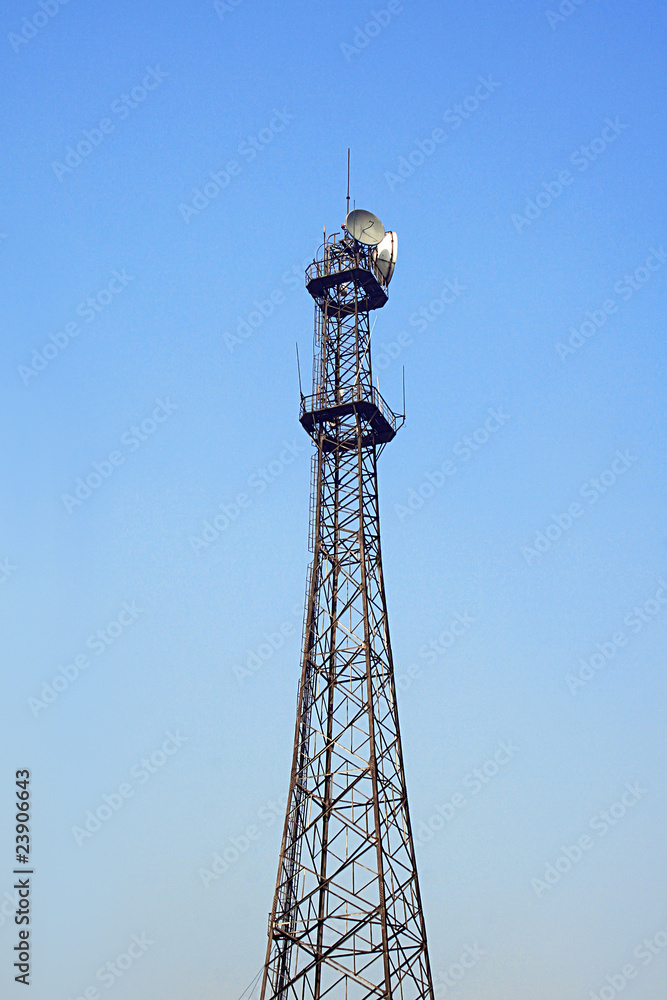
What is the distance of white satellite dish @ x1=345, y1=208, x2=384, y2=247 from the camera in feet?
142

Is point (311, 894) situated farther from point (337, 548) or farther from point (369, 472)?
point (369, 472)

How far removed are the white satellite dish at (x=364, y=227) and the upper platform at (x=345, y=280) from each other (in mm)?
401

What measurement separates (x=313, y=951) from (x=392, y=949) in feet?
8.68

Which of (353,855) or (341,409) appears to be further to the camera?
(341,409)

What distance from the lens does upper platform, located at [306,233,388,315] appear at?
4297 cm

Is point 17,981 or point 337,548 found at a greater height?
point 337,548

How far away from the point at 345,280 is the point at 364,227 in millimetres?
2375

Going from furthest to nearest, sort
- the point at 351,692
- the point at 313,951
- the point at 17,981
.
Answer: the point at 351,692 → the point at 313,951 → the point at 17,981

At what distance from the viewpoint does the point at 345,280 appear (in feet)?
141

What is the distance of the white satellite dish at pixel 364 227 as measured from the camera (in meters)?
43.2

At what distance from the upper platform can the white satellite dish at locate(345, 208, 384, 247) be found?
0.40 meters

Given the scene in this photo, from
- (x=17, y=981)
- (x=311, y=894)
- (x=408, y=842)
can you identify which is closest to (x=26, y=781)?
(x=17, y=981)

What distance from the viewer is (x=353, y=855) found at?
115ft

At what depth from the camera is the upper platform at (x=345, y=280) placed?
42969mm
